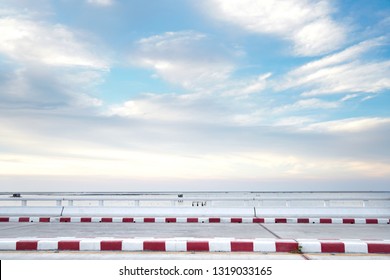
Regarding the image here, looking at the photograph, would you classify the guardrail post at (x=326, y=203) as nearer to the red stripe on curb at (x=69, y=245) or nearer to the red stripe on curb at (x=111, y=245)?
the red stripe on curb at (x=111, y=245)

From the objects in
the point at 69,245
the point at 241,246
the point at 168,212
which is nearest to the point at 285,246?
the point at 241,246

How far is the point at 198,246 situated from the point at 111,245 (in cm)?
178

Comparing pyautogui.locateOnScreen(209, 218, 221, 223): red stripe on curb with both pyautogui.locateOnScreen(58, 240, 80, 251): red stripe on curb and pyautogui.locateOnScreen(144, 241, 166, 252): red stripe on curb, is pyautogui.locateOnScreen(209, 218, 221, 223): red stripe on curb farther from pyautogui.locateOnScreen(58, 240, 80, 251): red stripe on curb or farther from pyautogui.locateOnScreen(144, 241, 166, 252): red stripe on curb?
pyautogui.locateOnScreen(58, 240, 80, 251): red stripe on curb

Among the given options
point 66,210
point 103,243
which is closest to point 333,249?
point 103,243

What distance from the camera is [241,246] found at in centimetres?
735

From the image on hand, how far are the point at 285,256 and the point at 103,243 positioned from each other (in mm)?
3613

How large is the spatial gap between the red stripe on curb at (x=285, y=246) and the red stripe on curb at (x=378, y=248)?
1472mm

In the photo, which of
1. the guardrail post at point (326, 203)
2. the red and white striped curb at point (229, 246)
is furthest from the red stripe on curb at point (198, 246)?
the guardrail post at point (326, 203)

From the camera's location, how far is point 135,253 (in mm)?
7227

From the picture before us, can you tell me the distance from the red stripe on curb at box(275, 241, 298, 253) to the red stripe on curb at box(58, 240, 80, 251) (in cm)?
405

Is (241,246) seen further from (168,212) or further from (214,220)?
(168,212)

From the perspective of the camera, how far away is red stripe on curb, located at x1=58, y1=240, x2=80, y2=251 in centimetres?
759

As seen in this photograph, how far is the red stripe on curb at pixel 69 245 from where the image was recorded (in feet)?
24.9

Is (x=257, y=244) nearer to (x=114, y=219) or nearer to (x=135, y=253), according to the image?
(x=135, y=253)
